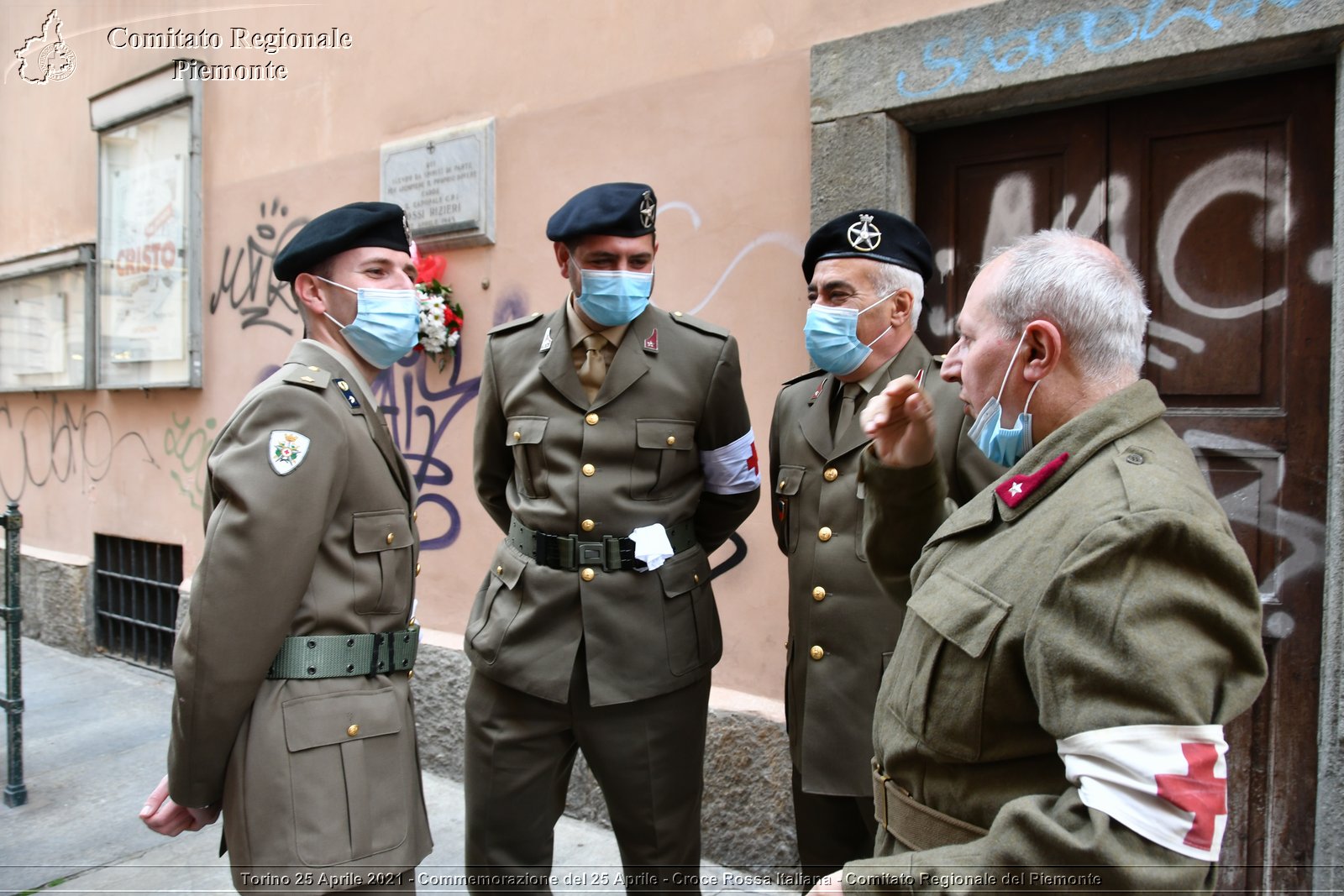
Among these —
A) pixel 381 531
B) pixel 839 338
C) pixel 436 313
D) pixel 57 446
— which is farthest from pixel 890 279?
pixel 57 446

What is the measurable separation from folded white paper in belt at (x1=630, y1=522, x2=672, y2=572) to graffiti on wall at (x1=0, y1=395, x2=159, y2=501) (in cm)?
475

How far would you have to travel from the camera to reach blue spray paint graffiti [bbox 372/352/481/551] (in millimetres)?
4383

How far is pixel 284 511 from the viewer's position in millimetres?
1772

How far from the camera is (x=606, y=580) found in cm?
238

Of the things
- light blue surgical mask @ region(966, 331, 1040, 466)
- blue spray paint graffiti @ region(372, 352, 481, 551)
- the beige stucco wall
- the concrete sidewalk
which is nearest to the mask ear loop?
light blue surgical mask @ region(966, 331, 1040, 466)

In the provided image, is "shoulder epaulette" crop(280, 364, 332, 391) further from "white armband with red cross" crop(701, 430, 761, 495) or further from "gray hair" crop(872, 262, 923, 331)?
"gray hair" crop(872, 262, 923, 331)

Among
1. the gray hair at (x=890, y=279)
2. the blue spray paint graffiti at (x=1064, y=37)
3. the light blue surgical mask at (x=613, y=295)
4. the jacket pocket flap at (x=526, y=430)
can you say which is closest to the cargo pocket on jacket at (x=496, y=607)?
the jacket pocket flap at (x=526, y=430)

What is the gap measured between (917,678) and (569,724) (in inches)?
51.0

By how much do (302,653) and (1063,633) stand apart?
4.66ft

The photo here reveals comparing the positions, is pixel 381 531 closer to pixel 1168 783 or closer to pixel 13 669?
pixel 1168 783

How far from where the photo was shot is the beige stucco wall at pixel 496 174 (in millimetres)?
3443

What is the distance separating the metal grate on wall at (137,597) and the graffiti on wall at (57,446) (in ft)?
1.77

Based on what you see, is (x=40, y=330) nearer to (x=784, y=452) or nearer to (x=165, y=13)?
(x=165, y=13)

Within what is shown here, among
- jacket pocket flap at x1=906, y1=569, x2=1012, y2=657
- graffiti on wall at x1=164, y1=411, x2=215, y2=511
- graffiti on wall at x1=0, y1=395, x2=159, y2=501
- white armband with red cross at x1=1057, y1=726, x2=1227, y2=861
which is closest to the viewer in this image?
white armband with red cross at x1=1057, y1=726, x2=1227, y2=861
